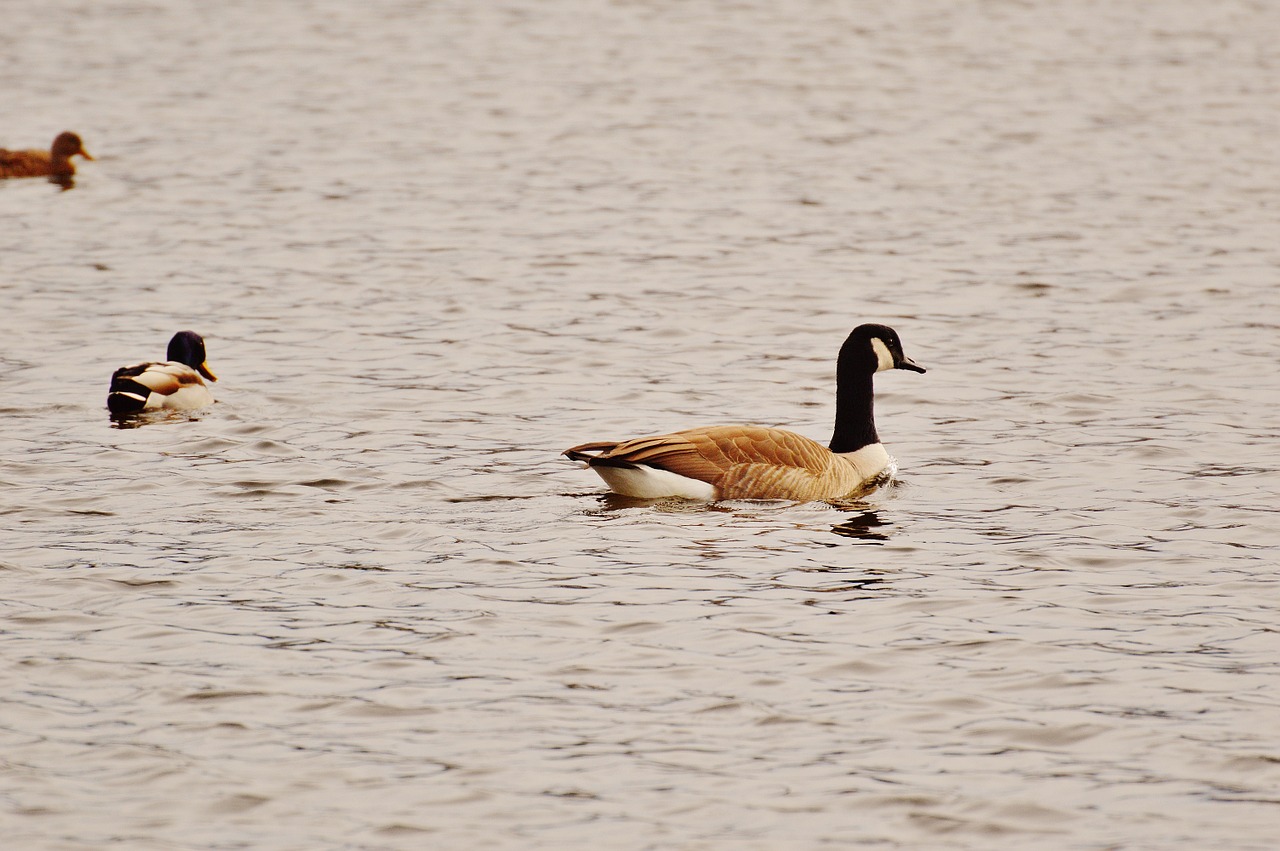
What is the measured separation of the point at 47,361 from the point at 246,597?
8043 mm

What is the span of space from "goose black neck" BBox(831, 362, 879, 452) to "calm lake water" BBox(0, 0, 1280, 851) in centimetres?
57

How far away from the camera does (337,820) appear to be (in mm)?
8562

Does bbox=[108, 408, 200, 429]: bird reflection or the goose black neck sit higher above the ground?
the goose black neck

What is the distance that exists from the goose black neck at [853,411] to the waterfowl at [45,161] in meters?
18.1

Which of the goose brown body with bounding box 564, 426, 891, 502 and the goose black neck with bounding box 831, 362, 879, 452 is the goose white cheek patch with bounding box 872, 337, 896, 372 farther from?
the goose brown body with bounding box 564, 426, 891, 502

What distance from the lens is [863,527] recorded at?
1371cm

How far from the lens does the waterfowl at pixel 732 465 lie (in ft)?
45.6

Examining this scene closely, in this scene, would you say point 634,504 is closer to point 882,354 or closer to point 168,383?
point 882,354

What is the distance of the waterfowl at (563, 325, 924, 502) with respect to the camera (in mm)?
13891

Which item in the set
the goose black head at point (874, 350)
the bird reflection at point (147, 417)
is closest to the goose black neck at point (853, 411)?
the goose black head at point (874, 350)

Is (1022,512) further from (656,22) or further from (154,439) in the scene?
(656,22)

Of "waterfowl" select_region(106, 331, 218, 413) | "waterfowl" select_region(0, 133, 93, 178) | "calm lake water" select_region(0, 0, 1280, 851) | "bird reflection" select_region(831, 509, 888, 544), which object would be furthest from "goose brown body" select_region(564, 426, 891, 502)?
"waterfowl" select_region(0, 133, 93, 178)

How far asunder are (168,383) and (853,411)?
21.1 ft

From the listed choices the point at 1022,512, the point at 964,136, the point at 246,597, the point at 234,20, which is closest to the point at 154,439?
the point at 246,597
